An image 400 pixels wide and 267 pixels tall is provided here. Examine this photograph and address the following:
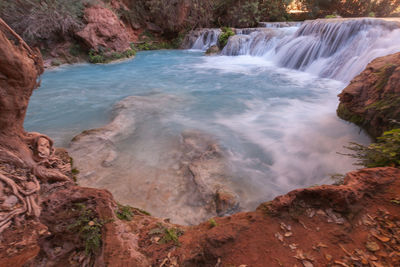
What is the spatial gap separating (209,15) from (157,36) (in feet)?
17.6

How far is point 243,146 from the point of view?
3.98 m

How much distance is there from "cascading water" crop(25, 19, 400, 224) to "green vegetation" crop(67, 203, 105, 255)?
1114 millimetres

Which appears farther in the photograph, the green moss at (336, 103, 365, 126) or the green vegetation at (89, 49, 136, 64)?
the green vegetation at (89, 49, 136, 64)

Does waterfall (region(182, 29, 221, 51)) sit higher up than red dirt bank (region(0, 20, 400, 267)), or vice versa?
waterfall (region(182, 29, 221, 51))

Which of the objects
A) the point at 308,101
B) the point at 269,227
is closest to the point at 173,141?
the point at 269,227

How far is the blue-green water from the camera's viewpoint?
2982 millimetres

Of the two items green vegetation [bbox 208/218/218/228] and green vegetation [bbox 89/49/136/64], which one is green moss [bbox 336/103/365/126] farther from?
green vegetation [bbox 89/49/136/64]

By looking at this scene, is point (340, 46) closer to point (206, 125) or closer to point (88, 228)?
point (206, 125)

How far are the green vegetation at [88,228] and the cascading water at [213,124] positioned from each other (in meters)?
1.11

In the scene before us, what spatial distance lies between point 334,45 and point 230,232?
9535 mm

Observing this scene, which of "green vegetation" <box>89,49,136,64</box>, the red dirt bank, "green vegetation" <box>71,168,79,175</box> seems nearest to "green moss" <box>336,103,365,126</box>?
the red dirt bank

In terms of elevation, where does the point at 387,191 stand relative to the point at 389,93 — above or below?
below

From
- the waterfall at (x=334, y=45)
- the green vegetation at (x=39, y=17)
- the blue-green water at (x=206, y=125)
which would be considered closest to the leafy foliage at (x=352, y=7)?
the waterfall at (x=334, y=45)

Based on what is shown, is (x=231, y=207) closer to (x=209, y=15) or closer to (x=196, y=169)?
(x=196, y=169)
